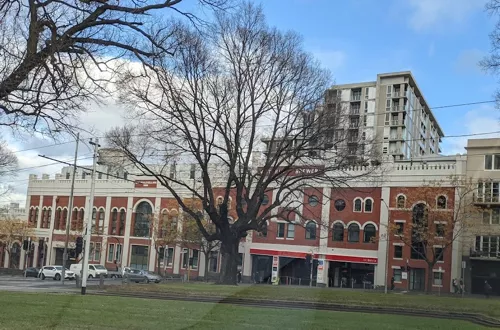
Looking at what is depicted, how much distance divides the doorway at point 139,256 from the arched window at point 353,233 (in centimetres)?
2597

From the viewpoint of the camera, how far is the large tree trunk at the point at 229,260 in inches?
1473

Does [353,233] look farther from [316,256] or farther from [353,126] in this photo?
[353,126]

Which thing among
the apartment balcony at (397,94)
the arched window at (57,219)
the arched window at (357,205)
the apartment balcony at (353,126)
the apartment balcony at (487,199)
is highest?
the apartment balcony at (397,94)

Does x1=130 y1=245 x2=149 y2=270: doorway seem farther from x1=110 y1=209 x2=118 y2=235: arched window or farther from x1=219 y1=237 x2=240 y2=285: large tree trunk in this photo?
x1=219 y1=237 x2=240 y2=285: large tree trunk

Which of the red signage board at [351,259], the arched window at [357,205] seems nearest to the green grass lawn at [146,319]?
the red signage board at [351,259]

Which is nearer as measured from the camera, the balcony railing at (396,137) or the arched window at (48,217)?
the arched window at (48,217)

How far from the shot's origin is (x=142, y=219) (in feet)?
241

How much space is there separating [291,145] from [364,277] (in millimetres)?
29923

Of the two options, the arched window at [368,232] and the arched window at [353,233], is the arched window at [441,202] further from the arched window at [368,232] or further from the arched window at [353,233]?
the arched window at [353,233]

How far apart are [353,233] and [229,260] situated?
2655 cm

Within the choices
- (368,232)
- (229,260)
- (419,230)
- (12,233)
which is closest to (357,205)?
(368,232)

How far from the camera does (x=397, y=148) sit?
298ft

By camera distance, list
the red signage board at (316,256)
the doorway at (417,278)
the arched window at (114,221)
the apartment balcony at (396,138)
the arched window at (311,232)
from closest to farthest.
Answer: the doorway at (417,278) → the red signage board at (316,256) → the arched window at (311,232) → the arched window at (114,221) → the apartment balcony at (396,138)

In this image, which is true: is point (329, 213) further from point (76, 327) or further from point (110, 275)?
point (76, 327)
